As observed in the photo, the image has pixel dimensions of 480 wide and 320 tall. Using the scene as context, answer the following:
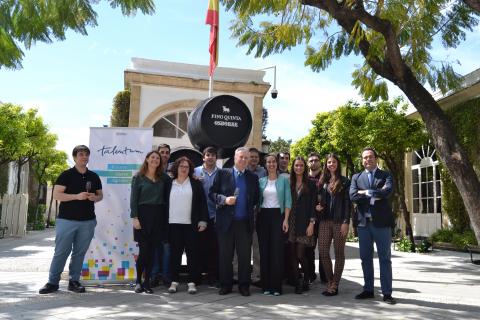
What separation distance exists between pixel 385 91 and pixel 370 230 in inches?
→ 200

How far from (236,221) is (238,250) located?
366mm

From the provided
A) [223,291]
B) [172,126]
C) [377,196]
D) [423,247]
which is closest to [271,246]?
[223,291]

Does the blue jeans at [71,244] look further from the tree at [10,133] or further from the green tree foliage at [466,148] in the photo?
the tree at [10,133]

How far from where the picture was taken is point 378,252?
5.70m

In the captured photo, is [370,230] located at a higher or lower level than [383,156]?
lower

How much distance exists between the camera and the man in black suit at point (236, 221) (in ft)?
19.2

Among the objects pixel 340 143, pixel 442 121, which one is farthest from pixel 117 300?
pixel 340 143

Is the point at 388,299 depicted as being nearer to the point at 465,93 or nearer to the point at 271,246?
the point at 271,246

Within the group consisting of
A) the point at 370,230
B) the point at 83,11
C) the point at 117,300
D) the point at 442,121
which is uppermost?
the point at 83,11

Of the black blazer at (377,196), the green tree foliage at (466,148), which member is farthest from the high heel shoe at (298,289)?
the green tree foliage at (466,148)

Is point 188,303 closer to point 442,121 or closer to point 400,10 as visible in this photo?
point 442,121

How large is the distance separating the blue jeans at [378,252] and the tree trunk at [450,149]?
2063 mm

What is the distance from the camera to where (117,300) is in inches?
214

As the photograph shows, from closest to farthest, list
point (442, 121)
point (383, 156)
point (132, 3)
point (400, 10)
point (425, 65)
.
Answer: point (132, 3) < point (442, 121) < point (400, 10) < point (425, 65) < point (383, 156)
